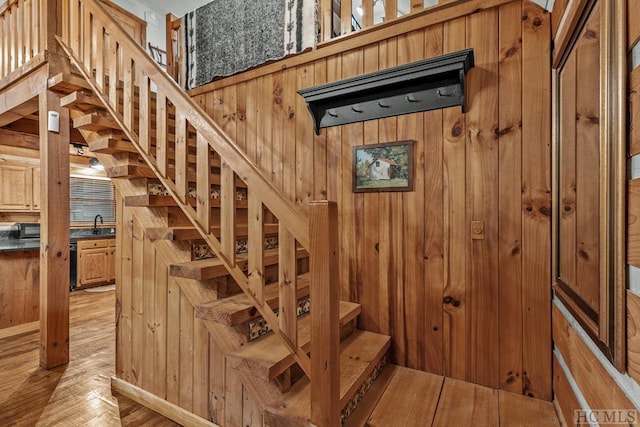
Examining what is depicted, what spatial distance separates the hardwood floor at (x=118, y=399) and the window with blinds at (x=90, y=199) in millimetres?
3516

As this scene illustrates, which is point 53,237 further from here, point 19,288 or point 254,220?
point 254,220

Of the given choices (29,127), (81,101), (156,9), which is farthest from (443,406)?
(156,9)

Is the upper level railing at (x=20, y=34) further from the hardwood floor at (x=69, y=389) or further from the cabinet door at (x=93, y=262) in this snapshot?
the cabinet door at (x=93, y=262)

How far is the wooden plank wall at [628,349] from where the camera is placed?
0.74 meters

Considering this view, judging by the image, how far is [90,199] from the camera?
20.6 ft

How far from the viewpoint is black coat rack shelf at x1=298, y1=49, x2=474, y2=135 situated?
1.75m

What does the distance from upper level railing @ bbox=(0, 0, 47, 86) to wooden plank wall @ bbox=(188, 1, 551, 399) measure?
7.75 ft

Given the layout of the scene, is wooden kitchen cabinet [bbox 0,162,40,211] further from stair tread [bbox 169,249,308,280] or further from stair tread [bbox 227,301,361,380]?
stair tread [bbox 227,301,361,380]

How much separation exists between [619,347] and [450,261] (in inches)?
42.4

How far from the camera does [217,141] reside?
151 centimetres

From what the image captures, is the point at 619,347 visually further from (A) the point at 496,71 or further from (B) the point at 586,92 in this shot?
(A) the point at 496,71

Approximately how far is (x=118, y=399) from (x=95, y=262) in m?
4.09

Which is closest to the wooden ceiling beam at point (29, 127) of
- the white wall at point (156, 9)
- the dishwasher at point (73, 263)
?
the dishwasher at point (73, 263)

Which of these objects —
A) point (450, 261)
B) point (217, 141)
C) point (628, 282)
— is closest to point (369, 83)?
point (217, 141)
